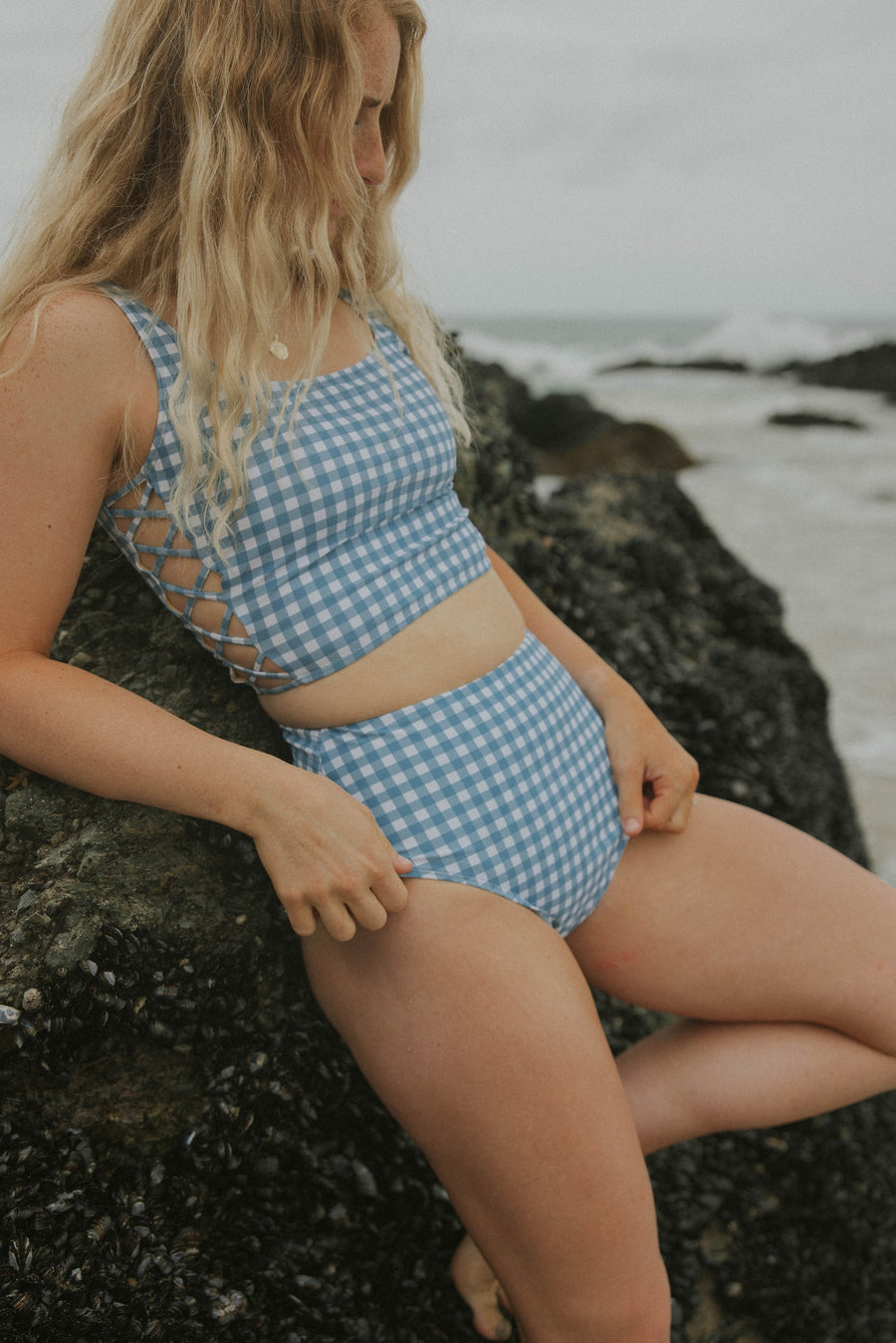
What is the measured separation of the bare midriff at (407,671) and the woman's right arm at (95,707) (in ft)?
0.83

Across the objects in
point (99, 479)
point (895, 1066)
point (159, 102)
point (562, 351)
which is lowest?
point (562, 351)

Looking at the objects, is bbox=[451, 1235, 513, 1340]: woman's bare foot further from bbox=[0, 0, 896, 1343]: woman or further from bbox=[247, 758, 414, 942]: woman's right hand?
bbox=[247, 758, 414, 942]: woman's right hand

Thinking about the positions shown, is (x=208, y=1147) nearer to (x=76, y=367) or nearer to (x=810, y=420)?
(x=76, y=367)

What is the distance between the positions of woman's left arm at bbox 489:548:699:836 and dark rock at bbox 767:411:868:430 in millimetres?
25171

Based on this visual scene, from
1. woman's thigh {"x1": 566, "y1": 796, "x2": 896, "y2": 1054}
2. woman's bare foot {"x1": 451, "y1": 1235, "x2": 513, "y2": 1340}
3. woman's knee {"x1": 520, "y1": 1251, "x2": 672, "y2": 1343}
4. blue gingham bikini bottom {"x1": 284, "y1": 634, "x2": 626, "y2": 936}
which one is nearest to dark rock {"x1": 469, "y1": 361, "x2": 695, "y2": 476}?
woman's thigh {"x1": 566, "y1": 796, "x2": 896, "y2": 1054}

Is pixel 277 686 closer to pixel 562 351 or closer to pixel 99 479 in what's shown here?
pixel 99 479

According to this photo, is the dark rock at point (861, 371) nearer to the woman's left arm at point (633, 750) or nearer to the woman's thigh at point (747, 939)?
the woman's left arm at point (633, 750)

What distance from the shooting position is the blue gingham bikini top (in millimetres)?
2025

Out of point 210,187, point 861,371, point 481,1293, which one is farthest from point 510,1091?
point 861,371

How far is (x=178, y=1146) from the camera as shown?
2371 mm

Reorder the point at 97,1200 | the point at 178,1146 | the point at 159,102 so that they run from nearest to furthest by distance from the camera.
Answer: the point at 159,102, the point at 97,1200, the point at 178,1146

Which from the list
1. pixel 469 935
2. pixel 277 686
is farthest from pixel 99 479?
pixel 469 935

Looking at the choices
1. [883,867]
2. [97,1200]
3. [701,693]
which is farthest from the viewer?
[883,867]

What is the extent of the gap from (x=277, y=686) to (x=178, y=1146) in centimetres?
118
